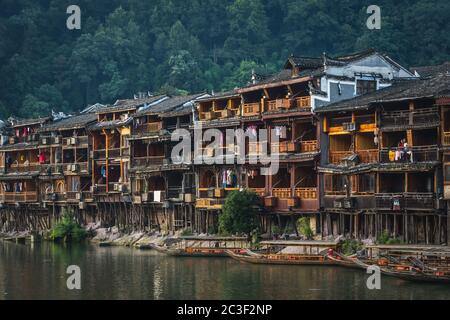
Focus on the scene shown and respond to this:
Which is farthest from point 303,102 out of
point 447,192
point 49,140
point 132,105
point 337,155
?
point 49,140

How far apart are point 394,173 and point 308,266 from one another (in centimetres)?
836

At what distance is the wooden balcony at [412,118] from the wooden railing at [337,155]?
384 cm

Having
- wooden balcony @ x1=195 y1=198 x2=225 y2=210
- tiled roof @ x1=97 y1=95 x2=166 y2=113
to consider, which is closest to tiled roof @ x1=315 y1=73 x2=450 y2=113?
wooden balcony @ x1=195 y1=198 x2=225 y2=210

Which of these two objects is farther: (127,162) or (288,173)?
(127,162)

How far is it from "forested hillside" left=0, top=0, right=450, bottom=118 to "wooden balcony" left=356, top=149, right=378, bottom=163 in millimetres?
53545

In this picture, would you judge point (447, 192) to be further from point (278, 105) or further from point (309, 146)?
point (278, 105)

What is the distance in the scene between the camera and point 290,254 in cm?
5534

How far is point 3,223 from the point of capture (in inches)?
3735

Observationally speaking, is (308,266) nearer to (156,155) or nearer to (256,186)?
(256,186)

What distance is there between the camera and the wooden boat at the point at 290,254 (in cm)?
5416
